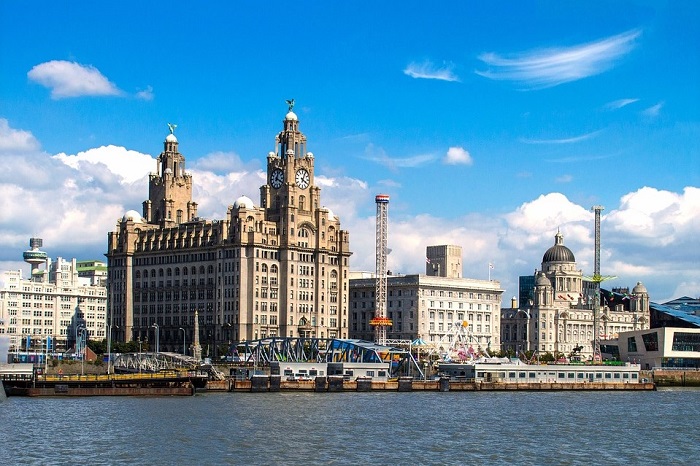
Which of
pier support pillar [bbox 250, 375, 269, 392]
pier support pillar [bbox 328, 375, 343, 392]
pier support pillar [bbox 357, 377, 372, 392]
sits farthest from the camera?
pier support pillar [bbox 357, 377, 372, 392]

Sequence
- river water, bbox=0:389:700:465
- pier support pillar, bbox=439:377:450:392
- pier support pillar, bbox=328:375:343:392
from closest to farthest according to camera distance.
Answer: river water, bbox=0:389:700:465, pier support pillar, bbox=328:375:343:392, pier support pillar, bbox=439:377:450:392

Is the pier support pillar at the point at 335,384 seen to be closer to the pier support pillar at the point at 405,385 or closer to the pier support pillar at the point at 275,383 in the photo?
the pier support pillar at the point at 275,383

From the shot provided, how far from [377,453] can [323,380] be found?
7917cm

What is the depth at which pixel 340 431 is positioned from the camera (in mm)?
108625

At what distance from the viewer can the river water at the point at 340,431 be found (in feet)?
300

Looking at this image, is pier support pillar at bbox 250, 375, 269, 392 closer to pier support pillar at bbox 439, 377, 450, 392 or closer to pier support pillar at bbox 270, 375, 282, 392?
pier support pillar at bbox 270, 375, 282, 392

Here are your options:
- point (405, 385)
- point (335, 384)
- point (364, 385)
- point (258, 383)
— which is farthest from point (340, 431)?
point (405, 385)

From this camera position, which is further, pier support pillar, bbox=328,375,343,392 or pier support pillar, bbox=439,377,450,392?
pier support pillar, bbox=439,377,450,392

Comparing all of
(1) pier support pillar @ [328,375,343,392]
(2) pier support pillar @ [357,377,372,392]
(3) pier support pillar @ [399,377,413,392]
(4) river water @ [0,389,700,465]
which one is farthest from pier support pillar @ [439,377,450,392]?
(4) river water @ [0,389,700,465]

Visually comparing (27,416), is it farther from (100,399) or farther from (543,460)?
(543,460)

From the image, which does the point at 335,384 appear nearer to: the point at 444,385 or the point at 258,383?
the point at 258,383

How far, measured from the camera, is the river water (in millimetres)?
91500

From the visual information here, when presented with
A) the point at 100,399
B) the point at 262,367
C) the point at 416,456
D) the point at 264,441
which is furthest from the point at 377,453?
the point at 262,367

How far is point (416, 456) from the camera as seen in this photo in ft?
303
